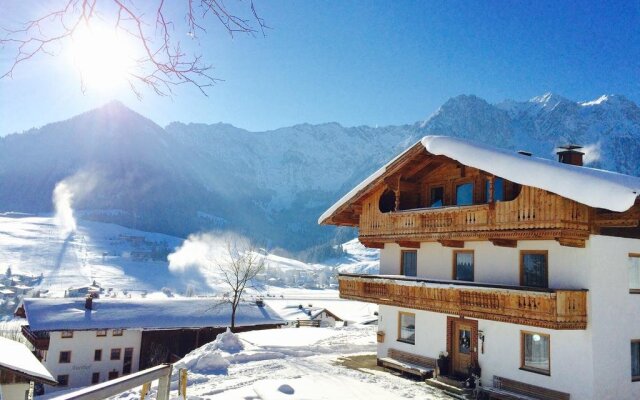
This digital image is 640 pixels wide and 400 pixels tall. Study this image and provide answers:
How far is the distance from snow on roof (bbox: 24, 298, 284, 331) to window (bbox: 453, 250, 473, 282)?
89.5 feet

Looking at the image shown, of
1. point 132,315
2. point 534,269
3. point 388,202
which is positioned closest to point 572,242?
point 534,269

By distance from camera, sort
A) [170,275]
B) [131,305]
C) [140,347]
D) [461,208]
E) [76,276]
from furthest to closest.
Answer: [170,275], [76,276], [131,305], [140,347], [461,208]

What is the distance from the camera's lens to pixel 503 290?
52.5 ft

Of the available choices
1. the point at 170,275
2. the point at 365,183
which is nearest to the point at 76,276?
the point at 170,275

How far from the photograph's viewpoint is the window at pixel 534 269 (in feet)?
54.8

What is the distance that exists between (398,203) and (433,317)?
489 centimetres

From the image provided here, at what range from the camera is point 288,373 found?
1972 centimetres

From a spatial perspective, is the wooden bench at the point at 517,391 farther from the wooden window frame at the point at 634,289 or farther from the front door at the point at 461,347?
the wooden window frame at the point at 634,289

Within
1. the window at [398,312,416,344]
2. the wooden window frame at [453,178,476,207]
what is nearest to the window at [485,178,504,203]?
the wooden window frame at [453,178,476,207]

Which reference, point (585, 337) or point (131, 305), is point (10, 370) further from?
point (131, 305)

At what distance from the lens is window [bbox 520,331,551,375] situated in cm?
1614

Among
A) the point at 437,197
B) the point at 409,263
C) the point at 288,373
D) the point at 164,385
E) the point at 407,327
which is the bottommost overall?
the point at 288,373

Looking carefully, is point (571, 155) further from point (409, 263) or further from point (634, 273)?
point (409, 263)

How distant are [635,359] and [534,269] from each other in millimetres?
4156
